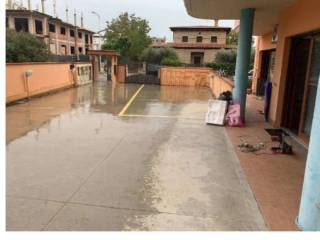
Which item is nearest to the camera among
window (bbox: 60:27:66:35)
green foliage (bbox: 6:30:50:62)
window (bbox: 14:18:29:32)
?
green foliage (bbox: 6:30:50:62)

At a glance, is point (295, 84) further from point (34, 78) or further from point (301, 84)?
point (34, 78)

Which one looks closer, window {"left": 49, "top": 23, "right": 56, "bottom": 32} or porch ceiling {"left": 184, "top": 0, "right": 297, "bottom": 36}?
porch ceiling {"left": 184, "top": 0, "right": 297, "bottom": 36}

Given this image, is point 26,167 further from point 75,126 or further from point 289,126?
point 289,126

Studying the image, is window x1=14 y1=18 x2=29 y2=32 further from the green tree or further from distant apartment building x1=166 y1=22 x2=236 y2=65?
distant apartment building x1=166 y1=22 x2=236 y2=65

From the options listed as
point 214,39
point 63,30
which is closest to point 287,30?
point 214,39

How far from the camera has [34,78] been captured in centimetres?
1220

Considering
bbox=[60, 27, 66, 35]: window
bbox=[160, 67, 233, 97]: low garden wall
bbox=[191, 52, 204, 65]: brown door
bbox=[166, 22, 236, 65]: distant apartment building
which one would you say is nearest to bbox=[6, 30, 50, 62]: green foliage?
bbox=[160, 67, 233, 97]: low garden wall

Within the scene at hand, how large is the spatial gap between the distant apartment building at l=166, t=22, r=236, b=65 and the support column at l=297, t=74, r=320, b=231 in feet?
96.3

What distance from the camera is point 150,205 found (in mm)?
3475

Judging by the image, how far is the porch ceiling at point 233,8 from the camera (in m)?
6.83

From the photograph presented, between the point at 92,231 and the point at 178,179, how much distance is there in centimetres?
169

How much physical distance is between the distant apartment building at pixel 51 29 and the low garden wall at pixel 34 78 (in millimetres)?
17373

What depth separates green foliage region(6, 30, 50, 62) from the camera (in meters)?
16.4

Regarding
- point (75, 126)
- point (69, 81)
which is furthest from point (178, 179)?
point (69, 81)
